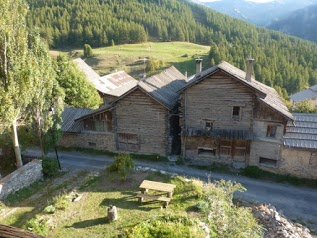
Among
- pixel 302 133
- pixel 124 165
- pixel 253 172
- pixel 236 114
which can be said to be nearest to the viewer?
pixel 124 165

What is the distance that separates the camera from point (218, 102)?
26.8m

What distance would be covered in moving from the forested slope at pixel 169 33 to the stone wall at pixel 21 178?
7735 cm

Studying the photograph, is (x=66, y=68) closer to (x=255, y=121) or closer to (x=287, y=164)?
(x=255, y=121)

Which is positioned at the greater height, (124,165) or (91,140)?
(124,165)

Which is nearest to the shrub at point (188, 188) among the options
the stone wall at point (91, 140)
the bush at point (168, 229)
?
the bush at point (168, 229)

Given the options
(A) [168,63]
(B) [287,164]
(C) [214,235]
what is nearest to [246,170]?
(B) [287,164]

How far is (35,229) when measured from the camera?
1495 centimetres

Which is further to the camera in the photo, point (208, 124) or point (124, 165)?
point (208, 124)

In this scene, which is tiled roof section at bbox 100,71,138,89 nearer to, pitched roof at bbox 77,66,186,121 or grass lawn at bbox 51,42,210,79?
pitched roof at bbox 77,66,186,121

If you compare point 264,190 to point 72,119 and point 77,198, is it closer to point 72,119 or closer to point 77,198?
point 77,198

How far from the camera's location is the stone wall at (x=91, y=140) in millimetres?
31078

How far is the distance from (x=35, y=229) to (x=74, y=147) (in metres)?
18.2

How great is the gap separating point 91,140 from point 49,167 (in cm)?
764

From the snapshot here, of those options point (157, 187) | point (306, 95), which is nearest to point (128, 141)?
point (157, 187)
